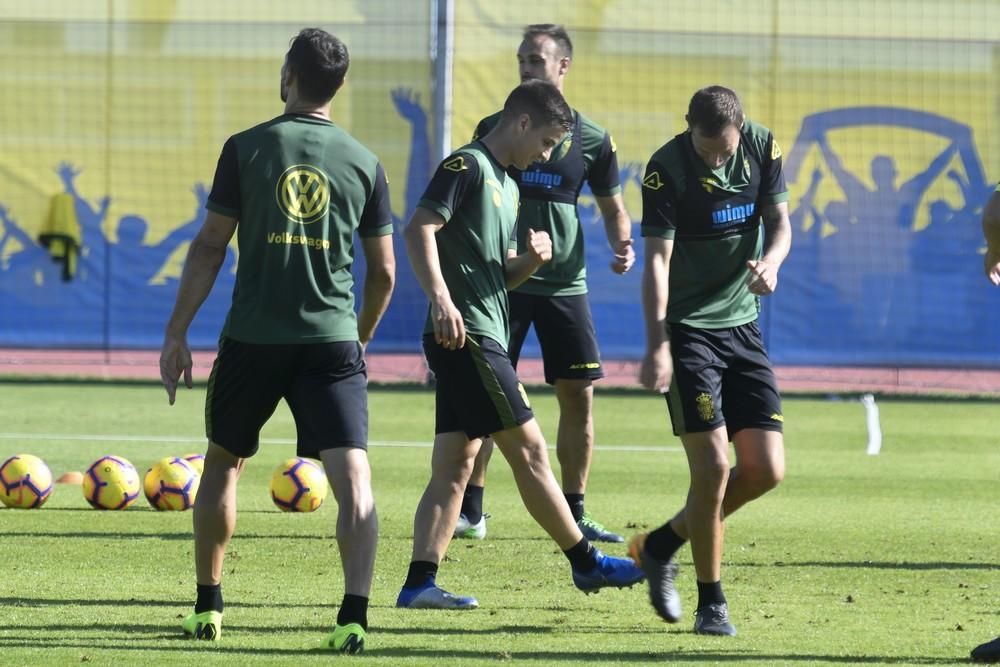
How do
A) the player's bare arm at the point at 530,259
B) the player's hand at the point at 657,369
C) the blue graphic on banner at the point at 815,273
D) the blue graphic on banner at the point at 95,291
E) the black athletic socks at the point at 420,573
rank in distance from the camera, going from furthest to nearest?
1. the blue graphic on banner at the point at 95,291
2. the blue graphic on banner at the point at 815,273
3. the black athletic socks at the point at 420,573
4. the player's bare arm at the point at 530,259
5. the player's hand at the point at 657,369

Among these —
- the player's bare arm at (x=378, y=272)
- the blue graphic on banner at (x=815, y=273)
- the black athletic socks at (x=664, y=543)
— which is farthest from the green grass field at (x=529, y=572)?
the blue graphic on banner at (x=815, y=273)

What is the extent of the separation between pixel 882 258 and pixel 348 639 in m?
15.1

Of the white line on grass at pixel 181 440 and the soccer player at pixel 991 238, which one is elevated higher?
the soccer player at pixel 991 238

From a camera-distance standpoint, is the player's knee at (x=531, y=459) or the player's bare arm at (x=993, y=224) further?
the player's knee at (x=531, y=459)

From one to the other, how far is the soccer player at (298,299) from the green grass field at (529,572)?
1.64 ft

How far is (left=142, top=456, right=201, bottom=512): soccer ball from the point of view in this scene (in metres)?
9.52

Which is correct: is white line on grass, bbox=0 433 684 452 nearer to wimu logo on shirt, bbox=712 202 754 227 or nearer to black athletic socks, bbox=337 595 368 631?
wimu logo on shirt, bbox=712 202 754 227

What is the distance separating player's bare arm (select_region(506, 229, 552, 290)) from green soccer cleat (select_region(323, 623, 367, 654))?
1.67 m

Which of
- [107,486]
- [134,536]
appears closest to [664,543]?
[134,536]

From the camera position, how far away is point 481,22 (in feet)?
63.4

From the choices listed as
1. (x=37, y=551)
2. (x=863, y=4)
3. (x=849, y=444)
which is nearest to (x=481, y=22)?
(x=863, y=4)

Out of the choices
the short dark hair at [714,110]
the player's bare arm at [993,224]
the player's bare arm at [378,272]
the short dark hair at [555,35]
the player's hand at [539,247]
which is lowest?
the player's bare arm at [378,272]

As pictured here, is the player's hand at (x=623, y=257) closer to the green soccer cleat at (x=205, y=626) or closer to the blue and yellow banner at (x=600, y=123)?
the green soccer cleat at (x=205, y=626)

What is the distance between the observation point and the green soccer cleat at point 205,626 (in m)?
5.91
